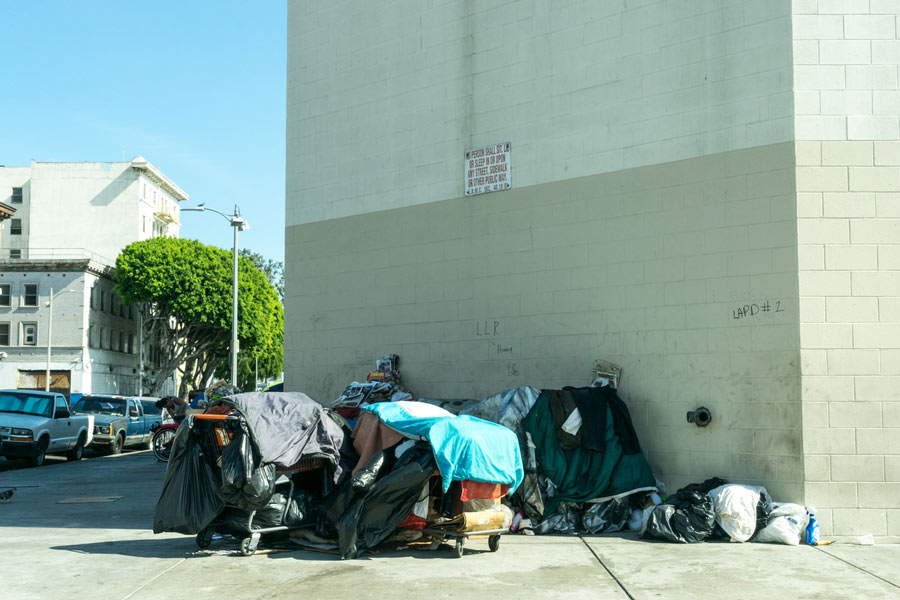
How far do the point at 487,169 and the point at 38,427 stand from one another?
13649mm

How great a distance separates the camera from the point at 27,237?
2559 inches

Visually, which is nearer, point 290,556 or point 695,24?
point 290,556

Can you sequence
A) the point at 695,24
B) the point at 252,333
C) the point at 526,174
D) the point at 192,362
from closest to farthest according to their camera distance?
the point at 695,24 < the point at 526,174 < the point at 252,333 < the point at 192,362

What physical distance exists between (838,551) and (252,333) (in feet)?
160

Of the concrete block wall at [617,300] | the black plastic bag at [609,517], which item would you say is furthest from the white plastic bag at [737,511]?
the black plastic bag at [609,517]

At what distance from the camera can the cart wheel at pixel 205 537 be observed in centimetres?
887

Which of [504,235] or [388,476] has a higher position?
[504,235]

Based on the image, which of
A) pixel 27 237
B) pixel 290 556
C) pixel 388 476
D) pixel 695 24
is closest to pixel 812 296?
pixel 695 24

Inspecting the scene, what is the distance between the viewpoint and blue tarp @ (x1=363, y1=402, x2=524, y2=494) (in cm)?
855

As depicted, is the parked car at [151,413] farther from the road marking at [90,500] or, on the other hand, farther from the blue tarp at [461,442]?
the blue tarp at [461,442]

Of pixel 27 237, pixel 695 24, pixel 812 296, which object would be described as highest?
pixel 27 237

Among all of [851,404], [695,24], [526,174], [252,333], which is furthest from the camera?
[252,333]

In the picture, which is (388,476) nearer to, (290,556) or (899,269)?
(290,556)

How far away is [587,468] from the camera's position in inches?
404
